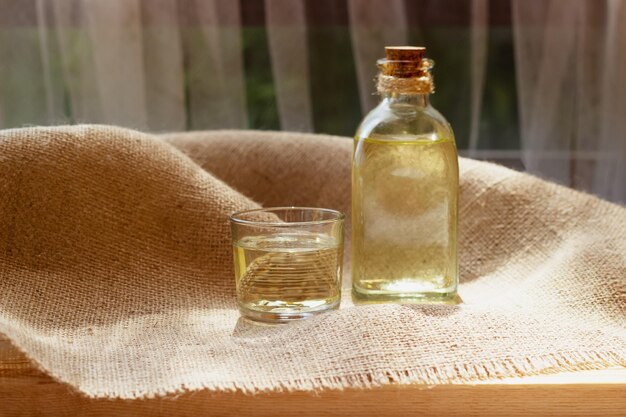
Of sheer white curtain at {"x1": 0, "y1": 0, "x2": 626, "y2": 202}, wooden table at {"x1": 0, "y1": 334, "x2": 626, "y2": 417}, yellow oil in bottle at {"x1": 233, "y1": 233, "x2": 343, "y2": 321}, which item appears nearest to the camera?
wooden table at {"x1": 0, "y1": 334, "x2": 626, "y2": 417}

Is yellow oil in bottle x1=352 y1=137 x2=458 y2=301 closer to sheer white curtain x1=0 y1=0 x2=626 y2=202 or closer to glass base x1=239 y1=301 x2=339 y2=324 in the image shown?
glass base x1=239 y1=301 x2=339 y2=324

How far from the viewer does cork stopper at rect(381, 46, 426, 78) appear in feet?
2.41

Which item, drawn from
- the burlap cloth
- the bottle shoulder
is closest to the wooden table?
the burlap cloth

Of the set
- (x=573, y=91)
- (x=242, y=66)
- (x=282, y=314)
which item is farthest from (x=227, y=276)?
(x=573, y=91)

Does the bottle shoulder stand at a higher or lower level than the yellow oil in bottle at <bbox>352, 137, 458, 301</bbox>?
higher

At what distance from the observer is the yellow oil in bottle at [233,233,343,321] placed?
72 cm

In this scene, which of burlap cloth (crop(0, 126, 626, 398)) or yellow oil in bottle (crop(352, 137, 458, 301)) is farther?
yellow oil in bottle (crop(352, 137, 458, 301))

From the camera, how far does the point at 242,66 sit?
1404 mm

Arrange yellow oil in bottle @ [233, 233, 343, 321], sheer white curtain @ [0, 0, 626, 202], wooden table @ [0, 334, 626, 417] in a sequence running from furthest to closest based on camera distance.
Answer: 1. sheer white curtain @ [0, 0, 626, 202]
2. yellow oil in bottle @ [233, 233, 343, 321]
3. wooden table @ [0, 334, 626, 417]

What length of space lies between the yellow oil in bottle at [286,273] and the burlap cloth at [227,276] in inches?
1.1

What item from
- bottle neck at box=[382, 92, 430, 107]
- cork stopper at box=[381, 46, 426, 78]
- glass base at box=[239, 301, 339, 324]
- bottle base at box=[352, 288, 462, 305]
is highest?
cork stopper at box=[381, 46, 426, 78]

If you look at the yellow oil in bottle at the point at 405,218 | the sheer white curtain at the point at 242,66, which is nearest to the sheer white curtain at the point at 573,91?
the sheer white curtain at the point at 242,66

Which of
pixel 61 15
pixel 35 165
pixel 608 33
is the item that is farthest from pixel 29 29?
pixel 608 33

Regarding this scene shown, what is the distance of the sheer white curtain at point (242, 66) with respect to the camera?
1340mm
